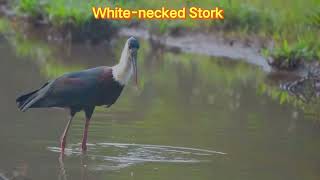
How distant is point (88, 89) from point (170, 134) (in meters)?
1.70

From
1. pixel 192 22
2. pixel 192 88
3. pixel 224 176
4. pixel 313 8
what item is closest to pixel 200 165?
pixel 224 176

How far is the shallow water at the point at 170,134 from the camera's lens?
9383 mm

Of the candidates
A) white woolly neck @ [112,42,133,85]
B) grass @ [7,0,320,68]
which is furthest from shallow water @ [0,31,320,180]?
grass @ [7,0,320,68]

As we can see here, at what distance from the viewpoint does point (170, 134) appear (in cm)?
1151

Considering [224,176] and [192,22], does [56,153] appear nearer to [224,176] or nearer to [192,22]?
[224,176]

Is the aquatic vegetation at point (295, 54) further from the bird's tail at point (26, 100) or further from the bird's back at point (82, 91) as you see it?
the bird's tail at point (26, 100)

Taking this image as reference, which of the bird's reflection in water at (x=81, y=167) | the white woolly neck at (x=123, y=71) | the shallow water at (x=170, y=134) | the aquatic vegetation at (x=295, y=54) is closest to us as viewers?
the bird's reflection in water at (x=81, y=167)

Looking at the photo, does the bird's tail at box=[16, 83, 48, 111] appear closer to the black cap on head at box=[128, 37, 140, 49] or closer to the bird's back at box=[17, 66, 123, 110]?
the bird's back at box=[17, 66, 123, 110]

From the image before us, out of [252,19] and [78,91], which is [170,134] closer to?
[78,91]

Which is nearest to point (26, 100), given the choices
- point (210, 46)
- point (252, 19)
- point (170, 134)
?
point (170, 134)

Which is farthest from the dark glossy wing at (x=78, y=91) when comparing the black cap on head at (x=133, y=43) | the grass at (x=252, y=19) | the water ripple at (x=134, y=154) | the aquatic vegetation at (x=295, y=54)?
the aquatic vegetation at (x=295, y=54)

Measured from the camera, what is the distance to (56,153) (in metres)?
10.0

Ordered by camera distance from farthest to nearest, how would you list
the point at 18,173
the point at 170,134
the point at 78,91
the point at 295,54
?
the point at 295,54, the point at 170,134, the point at 78,91, the point at 18,173

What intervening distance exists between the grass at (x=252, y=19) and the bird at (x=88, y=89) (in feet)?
24.4
